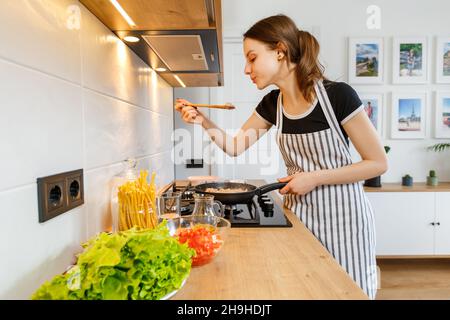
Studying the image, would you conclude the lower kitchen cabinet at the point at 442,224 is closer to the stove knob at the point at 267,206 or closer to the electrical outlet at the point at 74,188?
the stove knob at the point at 267,206

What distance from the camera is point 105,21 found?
2.83ft

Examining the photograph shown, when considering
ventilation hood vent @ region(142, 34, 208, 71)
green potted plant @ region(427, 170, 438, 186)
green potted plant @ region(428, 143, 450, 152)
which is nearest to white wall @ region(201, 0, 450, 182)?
green potted plant @ region(428, 143, 450, 152)

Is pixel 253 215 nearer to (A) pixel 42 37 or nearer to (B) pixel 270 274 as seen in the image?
(B) pixel 270 274

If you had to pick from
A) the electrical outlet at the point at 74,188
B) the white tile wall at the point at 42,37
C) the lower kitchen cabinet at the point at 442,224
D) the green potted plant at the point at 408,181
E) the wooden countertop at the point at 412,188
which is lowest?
the lower kitchen cabinet at the point at 442,224

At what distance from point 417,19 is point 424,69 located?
0.41 meters

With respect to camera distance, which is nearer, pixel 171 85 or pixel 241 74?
pixel 171 85

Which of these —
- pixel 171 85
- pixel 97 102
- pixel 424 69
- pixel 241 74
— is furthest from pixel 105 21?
pixel 424 69

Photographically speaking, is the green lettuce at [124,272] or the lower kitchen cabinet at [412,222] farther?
the lower kitchen cabinet at [412,222]

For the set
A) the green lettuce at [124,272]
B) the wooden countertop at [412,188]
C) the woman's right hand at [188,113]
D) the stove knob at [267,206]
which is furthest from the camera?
the wooden countertop at [412,188]

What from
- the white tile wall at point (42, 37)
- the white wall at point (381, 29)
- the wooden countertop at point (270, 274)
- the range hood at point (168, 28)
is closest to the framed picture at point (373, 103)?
the white wall at point (381, 29)

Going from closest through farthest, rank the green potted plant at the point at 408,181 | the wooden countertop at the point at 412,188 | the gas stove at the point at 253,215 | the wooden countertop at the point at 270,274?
the wooden countertop at the point at 270,274 < the gas stove at the point at 253,215 < the wooden countertop at the point at 412,188 < the green potted plant at the point at 408,181

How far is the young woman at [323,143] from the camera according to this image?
953 millimetres

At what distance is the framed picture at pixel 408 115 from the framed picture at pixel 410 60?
0.46ft
